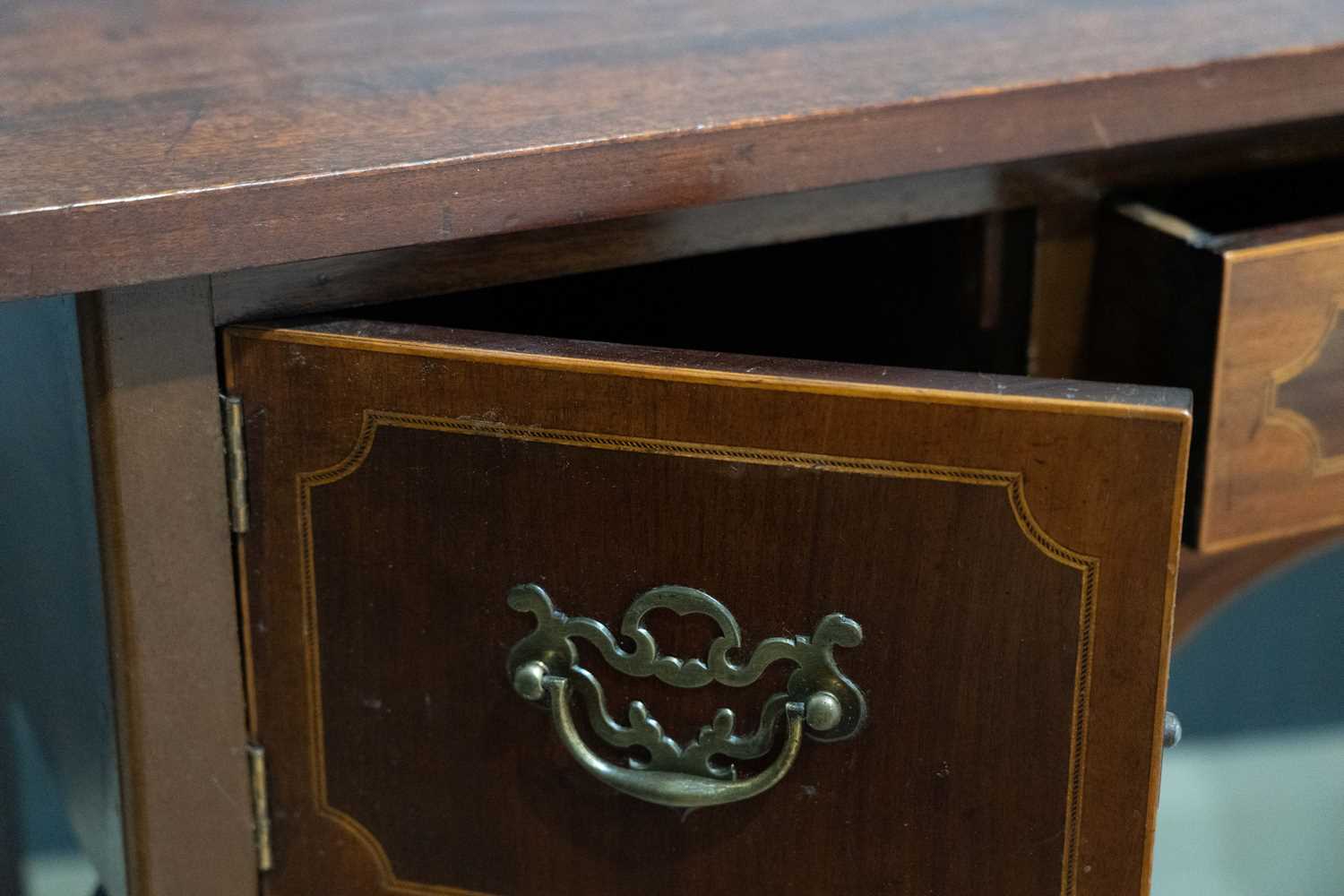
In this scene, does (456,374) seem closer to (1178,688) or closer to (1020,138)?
(1020,138)

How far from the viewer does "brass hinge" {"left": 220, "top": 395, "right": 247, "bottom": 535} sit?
1.67ft

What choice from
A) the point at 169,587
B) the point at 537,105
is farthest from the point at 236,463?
the point at 537,105

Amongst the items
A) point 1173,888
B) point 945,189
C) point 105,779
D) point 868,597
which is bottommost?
point 1173,888

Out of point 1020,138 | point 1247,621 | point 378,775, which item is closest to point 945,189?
point 1020,138

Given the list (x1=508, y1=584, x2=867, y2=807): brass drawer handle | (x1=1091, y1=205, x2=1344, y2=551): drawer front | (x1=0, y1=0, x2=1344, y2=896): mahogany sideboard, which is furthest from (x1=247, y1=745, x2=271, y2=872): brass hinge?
(x1=1091, y1=205, x2=1344, y2=551): drawer front

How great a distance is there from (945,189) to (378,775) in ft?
1.00

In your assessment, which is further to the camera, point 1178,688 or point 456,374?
point 1178,688

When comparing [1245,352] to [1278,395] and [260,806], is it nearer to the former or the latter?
[1278,395]

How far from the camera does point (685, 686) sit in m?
0.50

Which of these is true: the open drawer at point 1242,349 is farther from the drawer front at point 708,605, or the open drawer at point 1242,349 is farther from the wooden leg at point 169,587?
the wooden leg at point 169,587

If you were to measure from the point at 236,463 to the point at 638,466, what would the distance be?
140 mm

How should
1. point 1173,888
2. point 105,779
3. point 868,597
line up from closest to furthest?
point 868,597, point 105,779, point 1173,888

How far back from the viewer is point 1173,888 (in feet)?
4.27

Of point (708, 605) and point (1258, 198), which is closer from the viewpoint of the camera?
point (708, 605)
